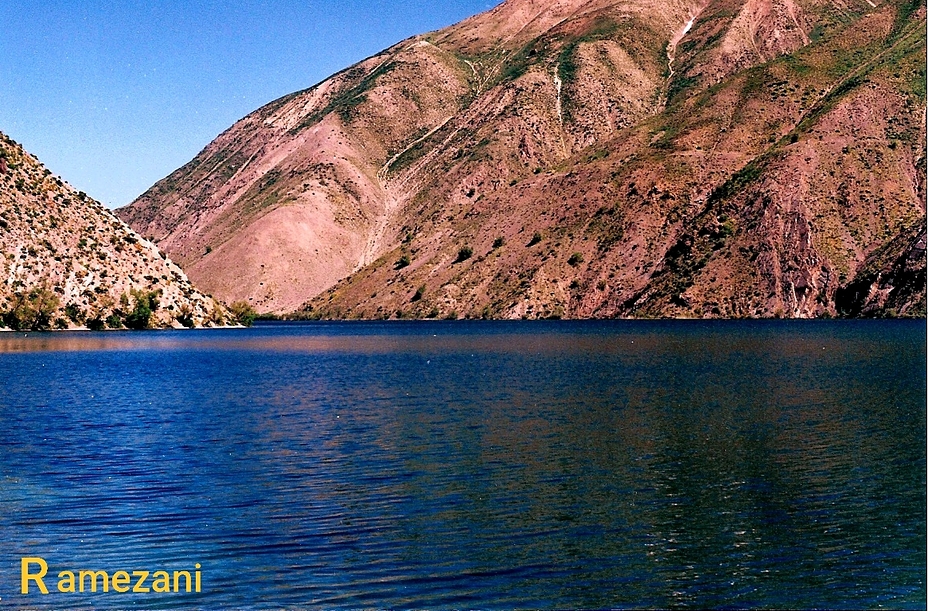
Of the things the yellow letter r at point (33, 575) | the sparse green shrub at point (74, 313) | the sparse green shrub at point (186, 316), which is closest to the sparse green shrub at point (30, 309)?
the sparse green shrub at point (74, 313)

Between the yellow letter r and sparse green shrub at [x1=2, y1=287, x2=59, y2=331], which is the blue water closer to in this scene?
the yellow letter r

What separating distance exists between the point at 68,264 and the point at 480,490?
152195mm

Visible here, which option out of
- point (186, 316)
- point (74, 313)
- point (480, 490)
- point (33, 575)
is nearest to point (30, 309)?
point (74, 313)

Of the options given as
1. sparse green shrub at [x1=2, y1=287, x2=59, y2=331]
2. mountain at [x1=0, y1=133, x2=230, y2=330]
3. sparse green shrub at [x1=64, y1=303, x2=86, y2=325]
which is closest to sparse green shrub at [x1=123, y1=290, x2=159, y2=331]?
mountain at [x1=0, y1=133, x2=230, y2=330]

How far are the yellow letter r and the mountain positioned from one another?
15342cm

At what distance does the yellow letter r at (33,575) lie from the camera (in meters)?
24.7

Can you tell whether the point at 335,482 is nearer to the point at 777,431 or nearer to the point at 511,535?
the point at 511,535

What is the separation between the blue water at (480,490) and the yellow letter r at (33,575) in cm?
26

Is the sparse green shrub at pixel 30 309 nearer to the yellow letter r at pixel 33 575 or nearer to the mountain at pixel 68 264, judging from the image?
the mountain at pixel 68 264

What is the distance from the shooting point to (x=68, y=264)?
6821 inches

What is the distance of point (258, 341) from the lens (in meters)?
157

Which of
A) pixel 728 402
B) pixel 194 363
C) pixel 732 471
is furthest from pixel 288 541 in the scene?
pixel 194 363

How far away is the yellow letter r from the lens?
24734mm

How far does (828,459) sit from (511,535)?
17163 millimetres
